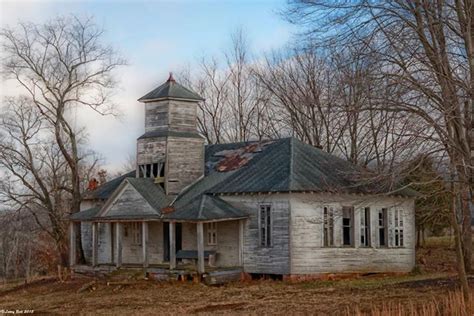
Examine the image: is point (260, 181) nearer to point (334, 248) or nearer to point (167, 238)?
point (334, 248)

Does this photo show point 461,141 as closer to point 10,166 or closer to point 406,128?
point 406,128

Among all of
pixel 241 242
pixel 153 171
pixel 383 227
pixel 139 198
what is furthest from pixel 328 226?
pixel 153 171

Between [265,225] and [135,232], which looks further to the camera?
[135,232]

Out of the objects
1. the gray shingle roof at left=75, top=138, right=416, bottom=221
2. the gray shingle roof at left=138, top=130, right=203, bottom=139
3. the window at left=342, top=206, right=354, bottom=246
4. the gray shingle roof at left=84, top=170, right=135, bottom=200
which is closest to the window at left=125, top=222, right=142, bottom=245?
the gray shingle roof at left=84, top=170, right=135, bottom=200

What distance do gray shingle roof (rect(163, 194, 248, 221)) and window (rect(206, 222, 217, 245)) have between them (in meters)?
1.25

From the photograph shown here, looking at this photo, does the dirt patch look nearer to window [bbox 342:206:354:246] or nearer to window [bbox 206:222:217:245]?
window [bbox 206:222:217:245]

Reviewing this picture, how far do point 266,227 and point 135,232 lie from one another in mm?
7143

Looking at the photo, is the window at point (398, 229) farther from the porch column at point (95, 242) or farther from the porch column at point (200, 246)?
the porch column at point (95, 242)

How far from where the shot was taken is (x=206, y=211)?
94.6ft

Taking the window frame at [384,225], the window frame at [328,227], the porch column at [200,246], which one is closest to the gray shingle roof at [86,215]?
the porch column at [200,246]

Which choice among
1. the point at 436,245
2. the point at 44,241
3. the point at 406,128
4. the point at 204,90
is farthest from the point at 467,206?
the point at 44,241

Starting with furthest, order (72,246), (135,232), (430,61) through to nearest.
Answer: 1. (72,246)
2. (135,232)
3. (430,61)

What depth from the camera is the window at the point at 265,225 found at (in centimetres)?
2903

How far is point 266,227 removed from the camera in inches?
1147
